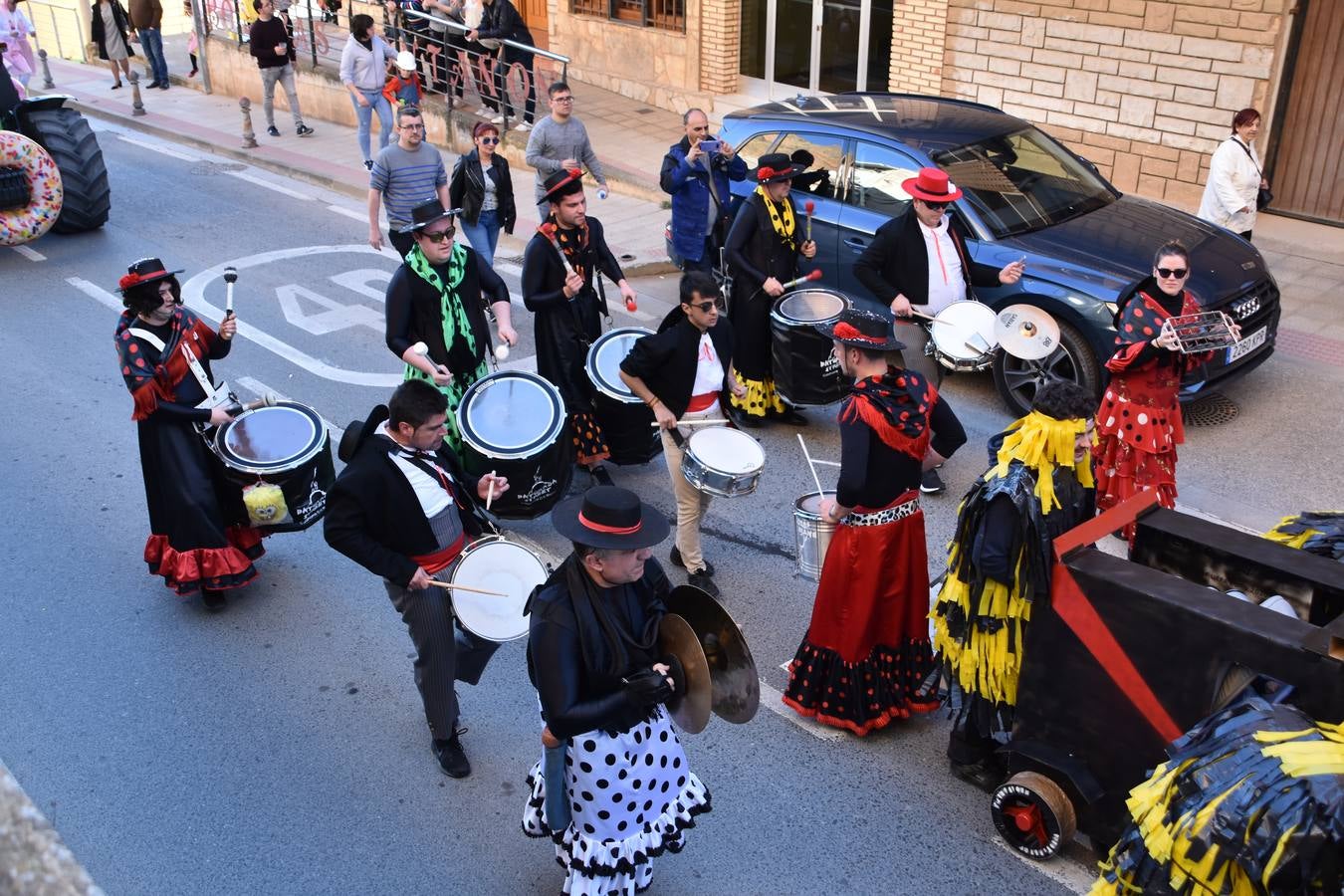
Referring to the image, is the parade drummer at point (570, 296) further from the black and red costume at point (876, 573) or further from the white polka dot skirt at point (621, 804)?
the white polka dot skirt at point (621, 804)

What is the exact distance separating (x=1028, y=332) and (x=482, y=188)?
15.3ft

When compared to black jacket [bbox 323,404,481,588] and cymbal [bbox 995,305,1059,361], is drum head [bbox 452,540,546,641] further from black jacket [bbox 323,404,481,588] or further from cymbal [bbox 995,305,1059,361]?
cymbal [bbox 995,305,1059,361]

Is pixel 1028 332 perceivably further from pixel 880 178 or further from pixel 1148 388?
pixel 880 178

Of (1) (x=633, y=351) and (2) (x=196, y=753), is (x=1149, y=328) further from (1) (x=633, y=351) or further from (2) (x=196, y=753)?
(2) (x=196, y=753)

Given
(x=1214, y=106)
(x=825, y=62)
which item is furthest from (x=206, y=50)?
(x=1214, y=106)

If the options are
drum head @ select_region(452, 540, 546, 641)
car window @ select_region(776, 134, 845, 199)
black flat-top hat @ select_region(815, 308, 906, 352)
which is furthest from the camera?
car window @ select_region(776, 134, 845, 199)

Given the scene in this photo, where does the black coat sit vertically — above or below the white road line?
above

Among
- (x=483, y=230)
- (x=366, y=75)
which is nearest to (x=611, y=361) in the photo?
(x=483, y=230)

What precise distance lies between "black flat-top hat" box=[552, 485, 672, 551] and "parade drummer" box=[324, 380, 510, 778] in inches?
49.1

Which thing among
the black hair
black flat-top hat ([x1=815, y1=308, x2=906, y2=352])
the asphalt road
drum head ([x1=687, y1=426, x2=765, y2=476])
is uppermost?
black flat-top hat ([x1=815, y1=308, x2=906, y2=352])

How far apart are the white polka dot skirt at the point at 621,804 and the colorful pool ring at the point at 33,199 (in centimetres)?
1049

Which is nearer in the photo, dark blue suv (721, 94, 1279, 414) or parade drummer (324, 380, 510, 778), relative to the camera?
parade drummer (324, 380, 510, 778)

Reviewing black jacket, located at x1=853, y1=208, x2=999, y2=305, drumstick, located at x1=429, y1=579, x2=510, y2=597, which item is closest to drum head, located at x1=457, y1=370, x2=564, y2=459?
drumstick, located at x1=429, y1=579, x2=510, y2=597

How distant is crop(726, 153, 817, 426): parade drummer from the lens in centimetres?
814
